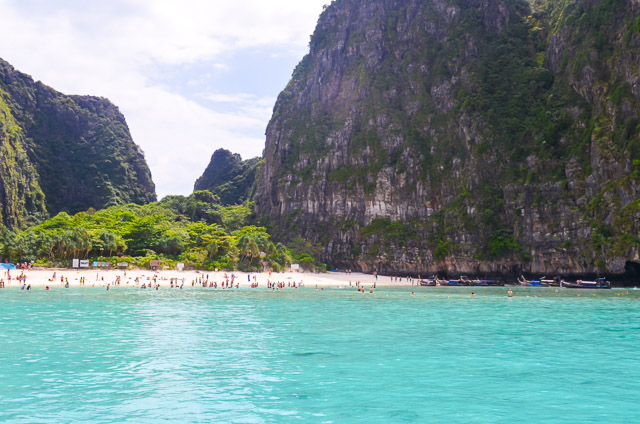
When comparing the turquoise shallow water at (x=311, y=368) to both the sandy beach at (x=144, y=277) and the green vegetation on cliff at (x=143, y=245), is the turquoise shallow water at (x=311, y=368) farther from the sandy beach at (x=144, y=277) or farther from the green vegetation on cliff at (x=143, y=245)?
the green vegetation on cliff at (x=143, y=245)

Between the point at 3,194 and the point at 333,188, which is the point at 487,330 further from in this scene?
the point at 3,194

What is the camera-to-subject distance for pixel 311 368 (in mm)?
20531

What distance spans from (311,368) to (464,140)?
371 ft

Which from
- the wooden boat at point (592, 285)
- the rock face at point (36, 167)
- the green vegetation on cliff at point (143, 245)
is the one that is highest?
the rock face at point (36, 167)

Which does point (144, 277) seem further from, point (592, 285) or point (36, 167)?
point (36, 167)

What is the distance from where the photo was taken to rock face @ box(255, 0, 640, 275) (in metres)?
94.5

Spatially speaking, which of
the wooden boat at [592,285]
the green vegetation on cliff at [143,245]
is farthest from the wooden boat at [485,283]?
the green vegetation on cliff at [143,245]

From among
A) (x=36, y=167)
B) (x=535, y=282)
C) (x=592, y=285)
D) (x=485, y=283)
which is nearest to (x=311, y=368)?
(x=592, y=285)

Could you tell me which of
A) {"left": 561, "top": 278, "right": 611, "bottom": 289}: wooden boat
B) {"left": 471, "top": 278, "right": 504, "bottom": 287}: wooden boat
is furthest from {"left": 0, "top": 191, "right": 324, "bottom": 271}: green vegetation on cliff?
{"left": 561, "top": 278, "right": 611, "bottom": 289}: wooden boat

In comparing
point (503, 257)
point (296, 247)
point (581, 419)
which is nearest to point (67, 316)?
point (581, 419)

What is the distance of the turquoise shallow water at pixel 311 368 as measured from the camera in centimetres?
1479

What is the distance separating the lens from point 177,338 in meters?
27.8

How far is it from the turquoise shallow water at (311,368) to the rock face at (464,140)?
6599cm

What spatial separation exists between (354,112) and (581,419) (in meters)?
133
